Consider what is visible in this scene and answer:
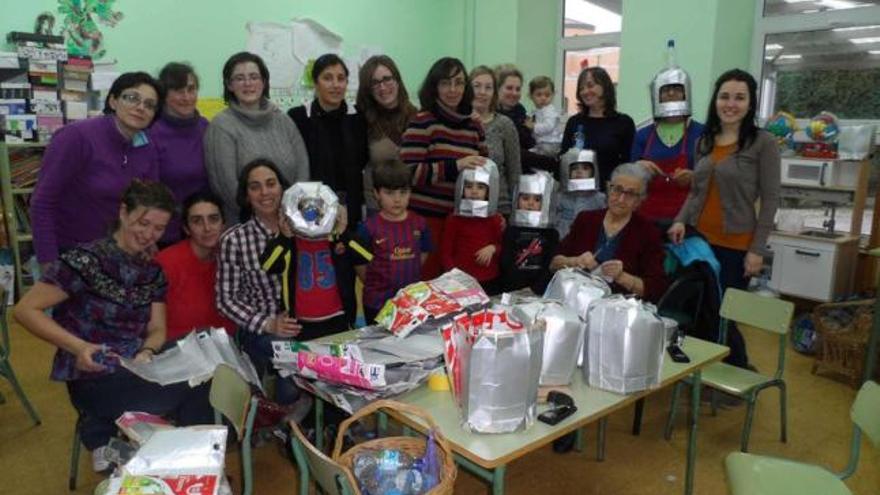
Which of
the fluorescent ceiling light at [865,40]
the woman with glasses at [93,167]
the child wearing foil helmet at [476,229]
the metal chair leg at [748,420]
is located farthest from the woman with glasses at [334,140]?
the fluorescent ceiling light at [865,40]

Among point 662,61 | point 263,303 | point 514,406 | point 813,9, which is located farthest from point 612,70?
point 514,406

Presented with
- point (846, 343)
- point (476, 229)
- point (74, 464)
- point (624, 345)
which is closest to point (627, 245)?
point (476, 229)

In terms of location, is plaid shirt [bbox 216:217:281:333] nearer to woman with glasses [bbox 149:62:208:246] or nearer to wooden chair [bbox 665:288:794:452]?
woman with glasses [bbox 149:62:208:246]

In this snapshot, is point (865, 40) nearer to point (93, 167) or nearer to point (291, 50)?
point (291, 50)

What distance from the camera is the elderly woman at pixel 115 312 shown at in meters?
1.87

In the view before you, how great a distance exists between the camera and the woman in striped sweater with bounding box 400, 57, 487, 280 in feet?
8.54

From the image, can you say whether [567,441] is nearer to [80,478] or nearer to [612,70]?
[80,478]

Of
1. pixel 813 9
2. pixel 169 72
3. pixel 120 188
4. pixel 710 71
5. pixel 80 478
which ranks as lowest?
pixel 80 478

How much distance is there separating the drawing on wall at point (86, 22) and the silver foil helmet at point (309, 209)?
293 centimetres

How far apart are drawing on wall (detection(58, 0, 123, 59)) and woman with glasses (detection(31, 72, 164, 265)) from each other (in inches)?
84.4

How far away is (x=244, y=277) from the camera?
218 cm

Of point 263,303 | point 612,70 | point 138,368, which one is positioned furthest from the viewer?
point 612,70

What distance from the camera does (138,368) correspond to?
1796mm

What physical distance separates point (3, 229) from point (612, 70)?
15.0 ft
